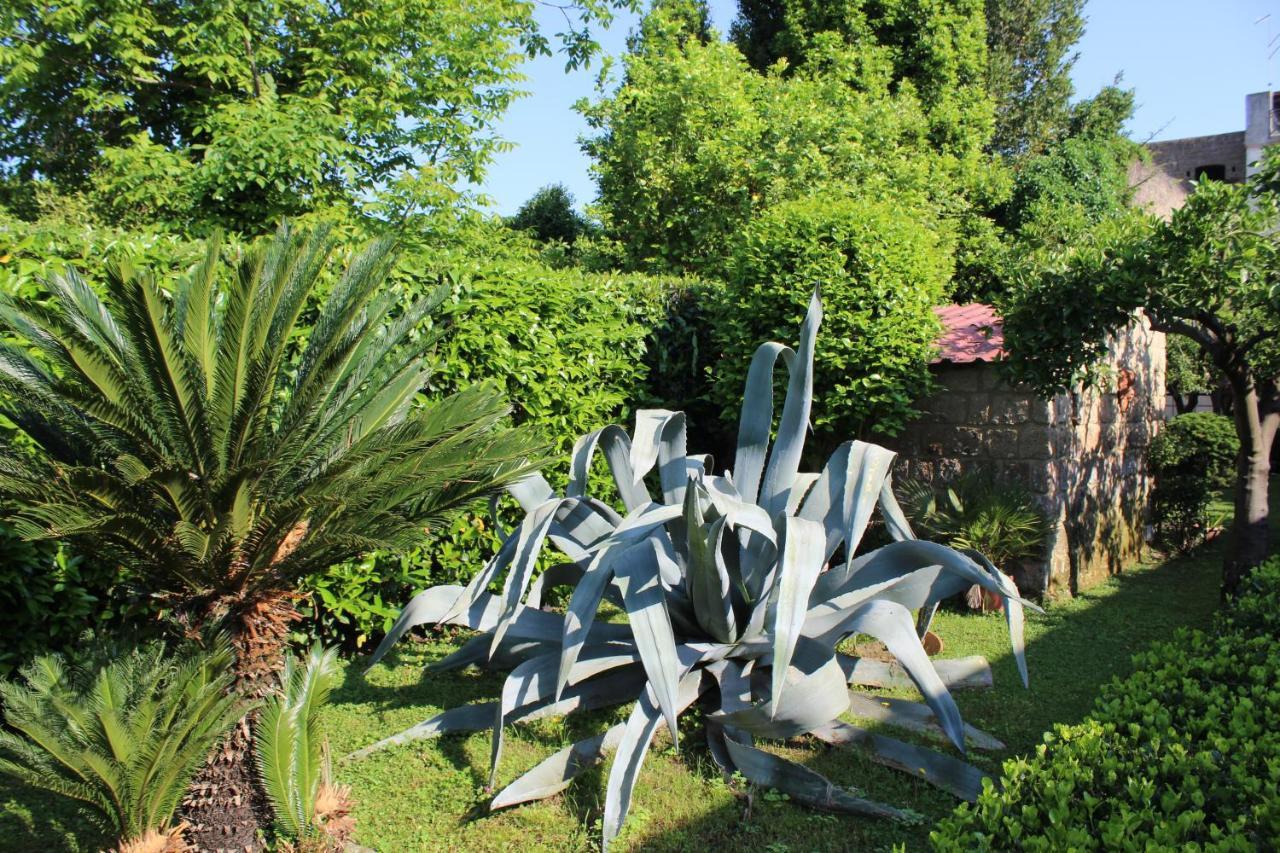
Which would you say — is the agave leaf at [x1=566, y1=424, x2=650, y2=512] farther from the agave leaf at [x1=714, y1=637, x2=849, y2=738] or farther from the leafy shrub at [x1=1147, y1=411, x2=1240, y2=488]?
the leafy shrub at [x1=1147, y1=411, x2=1240, y2=488]

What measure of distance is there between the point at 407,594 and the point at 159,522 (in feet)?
8.10

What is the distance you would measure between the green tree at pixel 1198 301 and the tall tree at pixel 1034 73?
42.4 ft

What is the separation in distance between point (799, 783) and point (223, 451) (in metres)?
2.42

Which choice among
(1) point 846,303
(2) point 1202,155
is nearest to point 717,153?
(1) point 846,303

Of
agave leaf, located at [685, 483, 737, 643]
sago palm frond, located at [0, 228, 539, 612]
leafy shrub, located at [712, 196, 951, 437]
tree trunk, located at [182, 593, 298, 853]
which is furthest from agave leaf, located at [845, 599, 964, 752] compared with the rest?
leafy shrub, located at [712, 196, 951, 437]

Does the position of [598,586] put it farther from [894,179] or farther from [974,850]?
[894,179]

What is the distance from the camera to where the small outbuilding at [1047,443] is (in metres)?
6.55

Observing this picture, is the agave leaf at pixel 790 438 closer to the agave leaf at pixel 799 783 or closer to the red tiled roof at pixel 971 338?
the agave leaf at pixel 799 783

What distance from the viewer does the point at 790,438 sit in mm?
4000

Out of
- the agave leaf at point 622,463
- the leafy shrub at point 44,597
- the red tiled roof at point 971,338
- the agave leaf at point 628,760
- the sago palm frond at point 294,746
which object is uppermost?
the red tiled roof at point 971,338

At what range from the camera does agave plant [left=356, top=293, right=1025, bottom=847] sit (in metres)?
3.18

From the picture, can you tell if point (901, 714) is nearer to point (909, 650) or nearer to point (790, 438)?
point (909, 650)

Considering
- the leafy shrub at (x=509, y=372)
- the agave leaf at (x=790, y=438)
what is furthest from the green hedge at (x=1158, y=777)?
the leafy shrub at (x=509, y=372)

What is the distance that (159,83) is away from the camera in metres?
8.56
